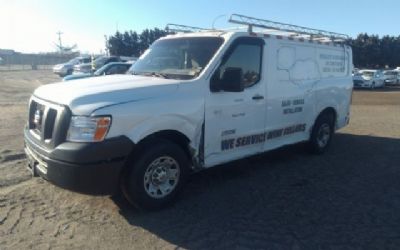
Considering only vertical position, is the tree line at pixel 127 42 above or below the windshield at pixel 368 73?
above

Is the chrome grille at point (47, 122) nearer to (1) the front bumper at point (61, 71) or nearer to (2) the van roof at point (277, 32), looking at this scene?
(2) the van roof at point (277, 32)

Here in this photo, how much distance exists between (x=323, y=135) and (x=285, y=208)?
3.33m

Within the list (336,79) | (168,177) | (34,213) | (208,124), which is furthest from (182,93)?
(336,79)

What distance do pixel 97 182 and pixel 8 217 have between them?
1.29 metres

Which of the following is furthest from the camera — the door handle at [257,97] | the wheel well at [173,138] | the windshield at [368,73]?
the windshield at [368,73]

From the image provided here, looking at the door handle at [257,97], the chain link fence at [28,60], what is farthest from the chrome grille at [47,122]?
the chain link fence at [28,60]

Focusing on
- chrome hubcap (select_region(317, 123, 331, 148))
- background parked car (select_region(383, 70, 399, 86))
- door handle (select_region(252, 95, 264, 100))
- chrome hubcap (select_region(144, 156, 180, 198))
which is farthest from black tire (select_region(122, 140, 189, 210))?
background parked car (select_region(383, 70, 399, 86))

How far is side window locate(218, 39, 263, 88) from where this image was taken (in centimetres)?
561

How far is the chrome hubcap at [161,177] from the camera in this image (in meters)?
4.84

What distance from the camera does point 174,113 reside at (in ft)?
16.1

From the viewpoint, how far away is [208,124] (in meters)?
5.38

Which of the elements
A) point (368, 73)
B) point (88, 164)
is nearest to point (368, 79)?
point (368, 73)

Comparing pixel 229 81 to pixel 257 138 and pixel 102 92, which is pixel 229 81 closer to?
pixel 257 138

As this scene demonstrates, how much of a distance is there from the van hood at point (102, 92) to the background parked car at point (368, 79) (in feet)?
102
